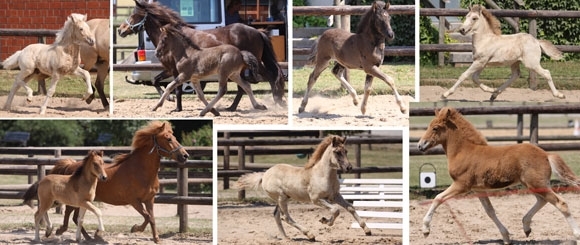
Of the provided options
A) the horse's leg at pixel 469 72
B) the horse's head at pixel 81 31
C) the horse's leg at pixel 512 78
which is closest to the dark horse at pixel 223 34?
the horse's head at pixel 81 31

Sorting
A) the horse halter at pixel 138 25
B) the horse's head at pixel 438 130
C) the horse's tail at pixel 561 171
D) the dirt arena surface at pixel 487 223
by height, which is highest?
the horse halter at pixel 138 25

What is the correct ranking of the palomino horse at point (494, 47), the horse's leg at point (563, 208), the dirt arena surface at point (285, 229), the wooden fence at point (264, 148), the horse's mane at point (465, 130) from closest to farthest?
the horse's leg at point (563, 208) < the horse's mane at point (465, 130) < the dirt arena surface at point (285, 229) < the palomino horse at point (494, 47) < the wooden fence at point (264, 148)

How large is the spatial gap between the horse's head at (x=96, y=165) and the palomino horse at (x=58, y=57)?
0.70 meters

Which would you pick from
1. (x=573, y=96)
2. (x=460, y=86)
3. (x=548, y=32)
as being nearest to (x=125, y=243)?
(x=460, y=86)

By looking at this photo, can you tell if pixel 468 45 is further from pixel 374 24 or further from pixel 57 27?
pixel 57 27

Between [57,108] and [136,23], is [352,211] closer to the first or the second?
[136,23]

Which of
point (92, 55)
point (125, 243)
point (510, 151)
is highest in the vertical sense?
point (92, 55)

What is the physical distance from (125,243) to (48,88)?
5.41 ft

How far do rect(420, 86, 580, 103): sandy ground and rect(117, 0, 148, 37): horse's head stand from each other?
253cm

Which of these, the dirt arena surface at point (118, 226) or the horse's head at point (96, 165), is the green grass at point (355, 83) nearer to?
the dirt arena surface at point (118, 226)

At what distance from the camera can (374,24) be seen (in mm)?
8727

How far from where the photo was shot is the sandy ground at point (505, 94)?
937 centimetres

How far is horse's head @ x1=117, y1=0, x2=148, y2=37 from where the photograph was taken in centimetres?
917

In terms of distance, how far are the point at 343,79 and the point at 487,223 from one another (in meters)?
1.74
